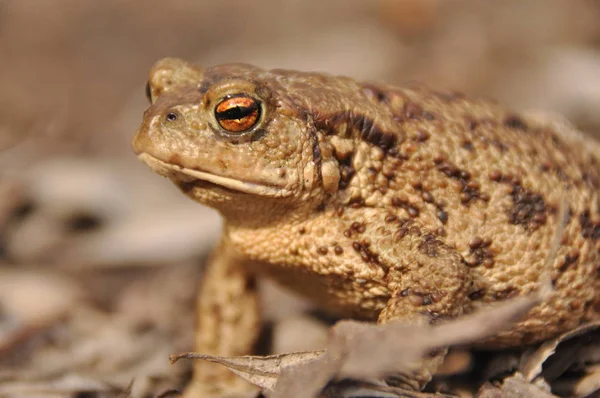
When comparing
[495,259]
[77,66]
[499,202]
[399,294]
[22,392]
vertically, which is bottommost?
[22,392]

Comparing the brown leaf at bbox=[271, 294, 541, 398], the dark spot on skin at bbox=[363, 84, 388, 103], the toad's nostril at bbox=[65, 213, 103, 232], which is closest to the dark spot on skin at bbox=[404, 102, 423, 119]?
the dark spot on skin at bbox=[363, 84, 388, 103]

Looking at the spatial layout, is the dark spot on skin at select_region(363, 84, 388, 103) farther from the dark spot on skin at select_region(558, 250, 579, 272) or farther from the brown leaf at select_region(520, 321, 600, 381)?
the brown leaf at select_region(520, 321, 600, 381)

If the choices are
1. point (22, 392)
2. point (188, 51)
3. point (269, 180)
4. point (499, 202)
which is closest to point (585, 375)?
point (499, 202)

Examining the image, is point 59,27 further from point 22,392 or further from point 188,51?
point 22,392

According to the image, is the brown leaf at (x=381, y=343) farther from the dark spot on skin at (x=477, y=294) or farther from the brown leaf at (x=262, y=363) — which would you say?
the dark spot on skin at (x=477, y=294)

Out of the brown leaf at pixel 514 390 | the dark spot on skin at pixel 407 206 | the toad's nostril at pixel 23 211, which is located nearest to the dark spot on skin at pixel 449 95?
the dark spot on skin at pixel 407 206

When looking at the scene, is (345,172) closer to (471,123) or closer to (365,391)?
(471,123)
